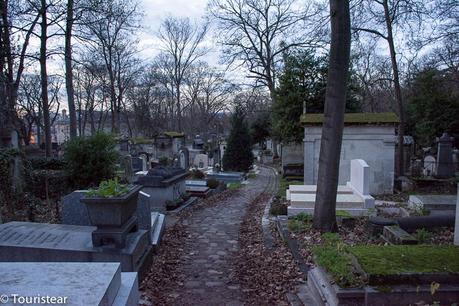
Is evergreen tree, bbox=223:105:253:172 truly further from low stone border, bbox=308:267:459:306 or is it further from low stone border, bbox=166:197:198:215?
low stone border, bbox=308:267:459:306

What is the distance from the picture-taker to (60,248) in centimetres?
490

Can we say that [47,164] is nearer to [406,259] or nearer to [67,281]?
[67,281]

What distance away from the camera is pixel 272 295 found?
16.5 ft

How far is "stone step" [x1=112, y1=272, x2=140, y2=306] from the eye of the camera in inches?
118

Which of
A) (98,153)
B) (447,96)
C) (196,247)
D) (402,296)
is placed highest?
(447,96)

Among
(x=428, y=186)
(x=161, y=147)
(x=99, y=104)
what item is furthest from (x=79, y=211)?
(x=99, y=104)

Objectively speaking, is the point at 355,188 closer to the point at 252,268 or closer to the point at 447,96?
the point at 252,268

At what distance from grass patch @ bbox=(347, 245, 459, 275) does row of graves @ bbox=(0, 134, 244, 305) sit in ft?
7.42

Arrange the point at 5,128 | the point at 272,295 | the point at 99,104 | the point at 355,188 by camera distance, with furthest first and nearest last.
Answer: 1. the point at 99,104
2. the point at 5,128
3. the point at 355,188
4. the point at 272,295

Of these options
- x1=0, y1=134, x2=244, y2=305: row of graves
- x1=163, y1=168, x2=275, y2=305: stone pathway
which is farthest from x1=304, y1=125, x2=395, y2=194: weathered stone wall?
x1=0, y1=134, x2=244, y2=305: row of graves

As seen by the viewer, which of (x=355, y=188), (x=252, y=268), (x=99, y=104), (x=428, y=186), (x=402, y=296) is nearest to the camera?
(x=402, y=296)

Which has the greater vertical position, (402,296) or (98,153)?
(98,153)

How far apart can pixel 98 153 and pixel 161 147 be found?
1832 cm

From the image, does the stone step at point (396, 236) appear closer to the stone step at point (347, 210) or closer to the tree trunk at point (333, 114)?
the tree trunk at point (333, 114)
